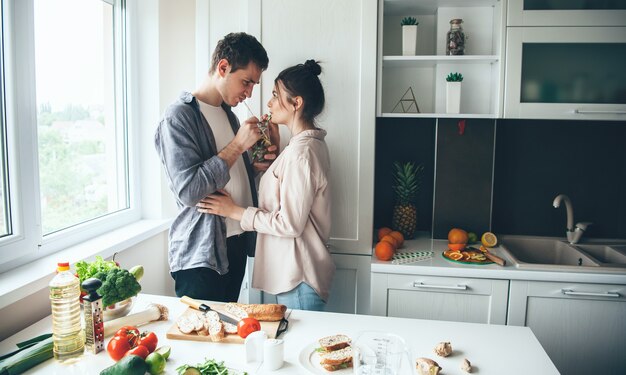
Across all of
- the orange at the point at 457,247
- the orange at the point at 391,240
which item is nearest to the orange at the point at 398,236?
the orange at the point at 391,240

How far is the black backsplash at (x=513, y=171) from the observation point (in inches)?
105

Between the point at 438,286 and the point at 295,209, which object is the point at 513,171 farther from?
the point at 295,209

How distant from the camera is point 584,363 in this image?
227cm

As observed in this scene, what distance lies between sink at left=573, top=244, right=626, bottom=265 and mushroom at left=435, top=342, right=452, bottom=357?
1.62 metres

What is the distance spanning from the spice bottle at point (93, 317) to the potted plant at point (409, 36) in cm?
189

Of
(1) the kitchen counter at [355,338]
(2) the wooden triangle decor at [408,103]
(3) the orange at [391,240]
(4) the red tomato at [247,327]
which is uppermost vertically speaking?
(2) the wooden triangle decor at [408,103]

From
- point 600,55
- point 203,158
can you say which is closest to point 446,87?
point 600,55

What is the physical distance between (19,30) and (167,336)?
4.20ft

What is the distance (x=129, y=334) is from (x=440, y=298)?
149cm

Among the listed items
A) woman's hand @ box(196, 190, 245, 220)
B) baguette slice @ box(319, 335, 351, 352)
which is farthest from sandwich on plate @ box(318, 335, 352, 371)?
woman's hand @ box(196, 190, 245, 220)

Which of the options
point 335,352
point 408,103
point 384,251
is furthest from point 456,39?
point 335,352

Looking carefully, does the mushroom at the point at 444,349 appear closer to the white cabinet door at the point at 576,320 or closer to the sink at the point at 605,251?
the white cabinet door at the point at 576,320

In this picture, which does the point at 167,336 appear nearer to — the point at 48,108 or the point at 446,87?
the point at 48,108

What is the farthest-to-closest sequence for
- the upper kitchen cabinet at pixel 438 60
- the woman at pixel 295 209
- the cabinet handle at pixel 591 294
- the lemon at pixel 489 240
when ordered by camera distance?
1. the lemon at pixel 489 240
2. the upper kitchen cabinet at pixel 438 60
3. the cabinet handle at pixel 591 294
4. the woman at pixel 295 209
